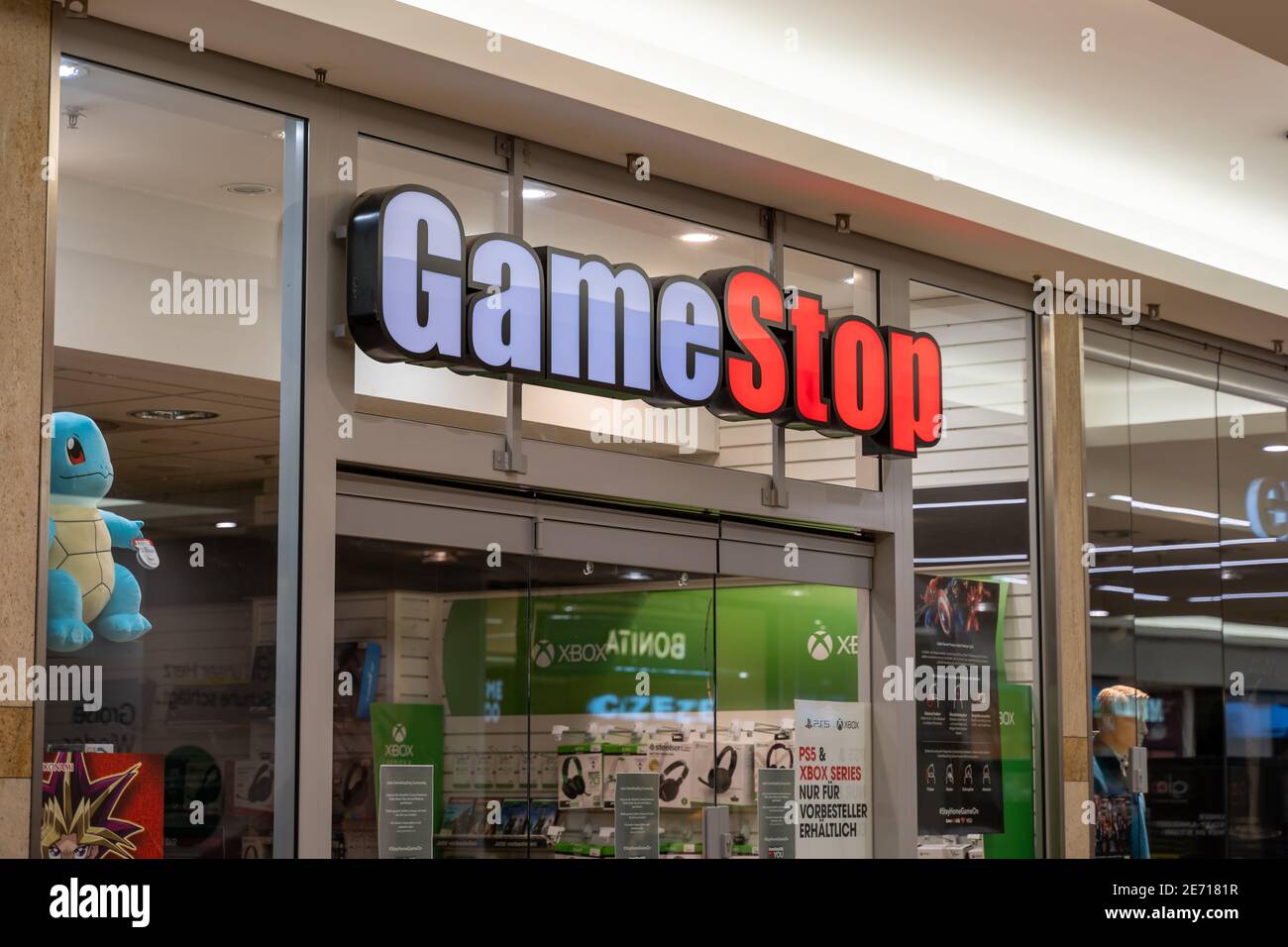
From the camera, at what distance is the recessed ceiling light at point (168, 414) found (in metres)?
4.47

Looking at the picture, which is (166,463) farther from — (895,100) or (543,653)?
(895,100)

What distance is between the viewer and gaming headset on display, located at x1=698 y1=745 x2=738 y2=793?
601cm

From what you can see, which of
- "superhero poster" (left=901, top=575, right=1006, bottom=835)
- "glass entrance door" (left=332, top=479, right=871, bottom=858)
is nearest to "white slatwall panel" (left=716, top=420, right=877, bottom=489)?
"glass entrance door" (left=332, top=479, right=871, bottom=858)

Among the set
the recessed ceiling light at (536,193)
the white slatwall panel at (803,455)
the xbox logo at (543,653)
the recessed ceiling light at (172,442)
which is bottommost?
the xbox logo at (543,653)

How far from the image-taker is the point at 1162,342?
27.9 ft

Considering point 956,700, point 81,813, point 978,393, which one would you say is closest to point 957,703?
point 956,700

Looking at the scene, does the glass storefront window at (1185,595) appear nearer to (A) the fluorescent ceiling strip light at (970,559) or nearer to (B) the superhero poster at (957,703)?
(A) the fluorescent ceiling strip light at (970,559)

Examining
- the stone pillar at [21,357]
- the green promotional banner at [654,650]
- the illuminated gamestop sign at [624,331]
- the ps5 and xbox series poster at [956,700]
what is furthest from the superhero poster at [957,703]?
the stone pillar at [21,357]

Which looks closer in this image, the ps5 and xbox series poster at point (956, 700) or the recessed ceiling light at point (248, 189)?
the recessed ceiling light at point (248, 189)

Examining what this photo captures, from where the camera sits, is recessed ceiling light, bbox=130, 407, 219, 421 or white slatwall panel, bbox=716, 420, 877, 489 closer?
recessed ceiling light, bbox=130, 407, 219, 421

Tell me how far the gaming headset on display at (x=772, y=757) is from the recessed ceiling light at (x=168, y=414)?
2726 mm

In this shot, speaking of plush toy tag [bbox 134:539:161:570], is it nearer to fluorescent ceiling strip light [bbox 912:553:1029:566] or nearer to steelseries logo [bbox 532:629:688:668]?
steelseries logo [bbox 532:629:688:668]
